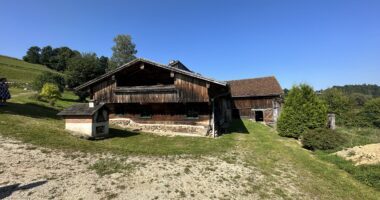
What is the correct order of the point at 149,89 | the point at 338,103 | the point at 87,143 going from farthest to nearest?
the point at 338,103, the point at 149,89, the point at 87,143

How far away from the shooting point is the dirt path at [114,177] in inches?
253

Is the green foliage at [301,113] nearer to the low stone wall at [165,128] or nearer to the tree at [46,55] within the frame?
the low stone wall at [165,128]

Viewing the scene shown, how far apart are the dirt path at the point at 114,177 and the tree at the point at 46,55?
97.8m

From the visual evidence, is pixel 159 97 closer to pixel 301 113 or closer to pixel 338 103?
→ pixel 301 113

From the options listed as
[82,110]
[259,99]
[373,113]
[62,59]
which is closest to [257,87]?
[259,99]

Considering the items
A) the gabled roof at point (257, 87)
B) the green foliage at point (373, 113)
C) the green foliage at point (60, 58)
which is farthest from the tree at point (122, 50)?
the green foliage at point (373, 113)

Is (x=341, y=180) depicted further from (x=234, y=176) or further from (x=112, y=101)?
(x=112, y=101)

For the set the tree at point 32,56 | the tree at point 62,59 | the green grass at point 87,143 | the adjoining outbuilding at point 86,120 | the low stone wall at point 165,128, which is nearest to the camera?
the green grass at point 87,143

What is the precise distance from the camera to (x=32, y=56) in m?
92.9

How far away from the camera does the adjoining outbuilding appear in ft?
44.2

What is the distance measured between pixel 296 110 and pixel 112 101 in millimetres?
16114

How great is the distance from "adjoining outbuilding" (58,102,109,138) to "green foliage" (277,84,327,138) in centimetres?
1449

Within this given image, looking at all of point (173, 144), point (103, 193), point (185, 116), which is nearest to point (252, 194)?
point (103, 193)

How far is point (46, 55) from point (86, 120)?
98037 mm
